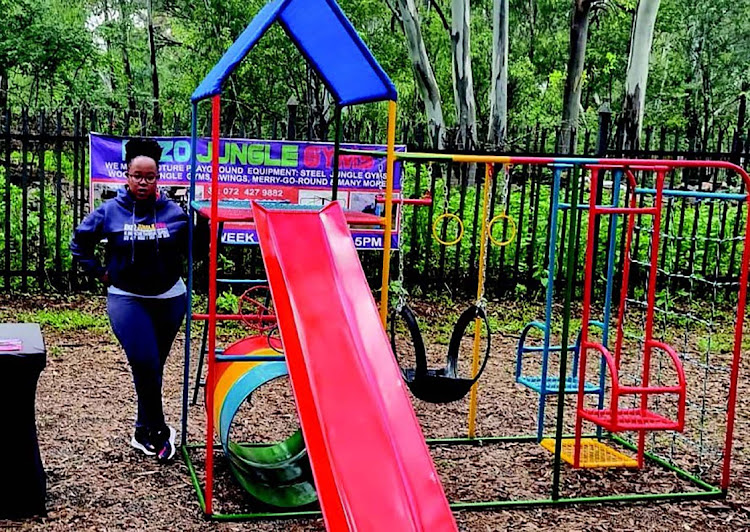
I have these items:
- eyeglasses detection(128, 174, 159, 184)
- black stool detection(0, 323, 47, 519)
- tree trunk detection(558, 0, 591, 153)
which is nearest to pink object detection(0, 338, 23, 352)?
black stool detection(0, 323, 47, 519)

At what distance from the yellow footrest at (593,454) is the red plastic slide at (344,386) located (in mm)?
1647

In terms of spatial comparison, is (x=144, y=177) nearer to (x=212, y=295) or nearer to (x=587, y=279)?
(x=212, y=295)

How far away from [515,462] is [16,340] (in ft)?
9.49

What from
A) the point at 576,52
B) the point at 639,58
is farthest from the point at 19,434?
the point at 576,52

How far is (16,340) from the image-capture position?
4336 mm

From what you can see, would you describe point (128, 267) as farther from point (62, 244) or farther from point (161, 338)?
point (62, 244)

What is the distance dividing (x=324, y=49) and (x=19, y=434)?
2504mm

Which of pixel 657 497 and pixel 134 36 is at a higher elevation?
pixel 134 36

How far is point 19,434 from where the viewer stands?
13.6 feet

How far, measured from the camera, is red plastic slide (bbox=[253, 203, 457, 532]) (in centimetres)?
343

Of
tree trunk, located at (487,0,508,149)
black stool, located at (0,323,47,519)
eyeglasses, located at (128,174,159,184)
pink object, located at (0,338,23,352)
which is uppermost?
tree trunk, located at (487,0,508,149)

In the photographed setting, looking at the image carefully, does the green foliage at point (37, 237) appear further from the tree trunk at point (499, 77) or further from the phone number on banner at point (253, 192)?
the tree trunk at point (499, 77)

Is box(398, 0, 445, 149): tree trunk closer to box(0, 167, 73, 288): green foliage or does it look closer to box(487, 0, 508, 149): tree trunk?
box(487, 0, 508, 149): tree trunk

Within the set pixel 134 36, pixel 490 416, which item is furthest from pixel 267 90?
pixel 490 416
